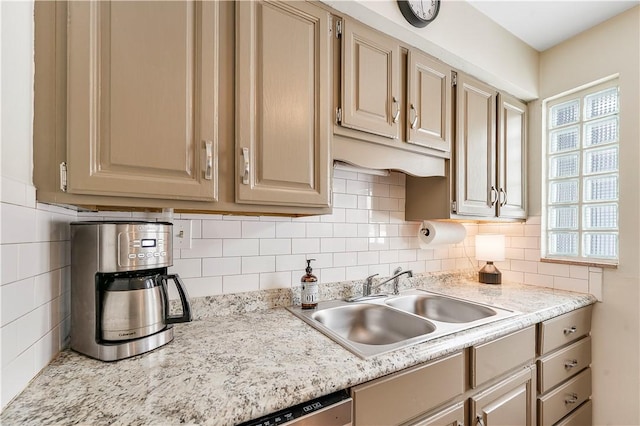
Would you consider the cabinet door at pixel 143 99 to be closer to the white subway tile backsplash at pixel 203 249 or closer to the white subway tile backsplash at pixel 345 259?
the white subway tile backsplash at pixel 203 249

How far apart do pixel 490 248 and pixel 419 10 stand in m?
1.58

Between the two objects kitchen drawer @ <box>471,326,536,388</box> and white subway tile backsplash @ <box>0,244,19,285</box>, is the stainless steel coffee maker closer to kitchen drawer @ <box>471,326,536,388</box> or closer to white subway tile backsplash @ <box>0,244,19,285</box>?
white subway tile backsplash @ <box>0,244,19,285</box>

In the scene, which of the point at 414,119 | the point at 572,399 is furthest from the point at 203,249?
the point at 572,399

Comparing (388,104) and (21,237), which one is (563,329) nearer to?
(388,104)

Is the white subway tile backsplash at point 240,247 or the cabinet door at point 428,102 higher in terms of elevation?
the cabinet door at point 428,102

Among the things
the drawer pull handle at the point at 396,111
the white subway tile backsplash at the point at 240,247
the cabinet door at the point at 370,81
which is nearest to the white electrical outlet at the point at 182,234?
the white subway tile backsplash at the point at 240,247

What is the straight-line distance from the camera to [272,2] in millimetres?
1120

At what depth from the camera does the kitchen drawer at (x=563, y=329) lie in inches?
58.1

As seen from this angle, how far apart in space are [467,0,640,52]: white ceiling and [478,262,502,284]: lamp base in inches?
60.9

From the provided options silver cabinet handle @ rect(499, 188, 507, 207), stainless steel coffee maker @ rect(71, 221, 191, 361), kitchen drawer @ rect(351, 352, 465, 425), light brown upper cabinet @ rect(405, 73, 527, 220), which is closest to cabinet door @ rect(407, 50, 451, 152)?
light brown upper cabinet @ rect(405, 73, 527, 220)

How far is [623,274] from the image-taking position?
1735 mm

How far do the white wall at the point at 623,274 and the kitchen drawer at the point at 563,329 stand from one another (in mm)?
126

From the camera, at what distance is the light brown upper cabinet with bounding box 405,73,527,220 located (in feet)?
5.64

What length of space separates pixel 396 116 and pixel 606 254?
1590mm
